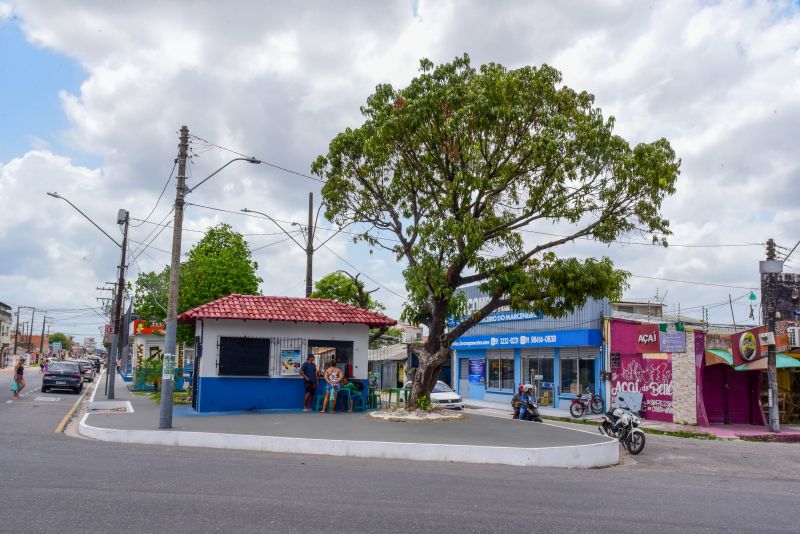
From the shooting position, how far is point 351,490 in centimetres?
929

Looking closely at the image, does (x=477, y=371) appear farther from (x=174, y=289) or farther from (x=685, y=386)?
(x=174, y=289)

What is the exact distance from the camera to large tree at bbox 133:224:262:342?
31.1 metres

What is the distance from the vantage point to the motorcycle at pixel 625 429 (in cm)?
1584

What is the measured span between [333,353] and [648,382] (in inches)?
500

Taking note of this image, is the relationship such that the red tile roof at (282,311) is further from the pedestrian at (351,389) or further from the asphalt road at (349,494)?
the asphalt road at (349,494)

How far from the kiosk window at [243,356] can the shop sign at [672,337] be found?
14.4 metres

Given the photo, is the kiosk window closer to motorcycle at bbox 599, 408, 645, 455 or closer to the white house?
the white house

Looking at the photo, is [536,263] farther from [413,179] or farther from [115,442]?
[115,442]

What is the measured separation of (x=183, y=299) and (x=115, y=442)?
17061 millimetres

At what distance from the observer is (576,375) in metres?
30.2

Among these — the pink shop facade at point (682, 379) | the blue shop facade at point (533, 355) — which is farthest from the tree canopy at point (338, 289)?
the pink shop facade at point (682, 379)

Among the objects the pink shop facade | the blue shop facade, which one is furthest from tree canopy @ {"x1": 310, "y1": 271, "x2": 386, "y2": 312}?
the pink shop facade

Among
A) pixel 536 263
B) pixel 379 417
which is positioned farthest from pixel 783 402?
pixel 379 417

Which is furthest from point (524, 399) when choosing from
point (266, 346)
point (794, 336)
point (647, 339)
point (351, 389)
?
point (794, 336)
